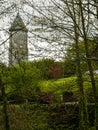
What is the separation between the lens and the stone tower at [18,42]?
9.34 metres

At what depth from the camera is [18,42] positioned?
10.1m

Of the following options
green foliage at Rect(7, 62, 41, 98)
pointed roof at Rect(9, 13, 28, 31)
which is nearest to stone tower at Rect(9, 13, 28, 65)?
pointed roof at Rect(9, 13, 28, 31)

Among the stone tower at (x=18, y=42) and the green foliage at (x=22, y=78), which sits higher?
the stone tower at (x=18, y=42)

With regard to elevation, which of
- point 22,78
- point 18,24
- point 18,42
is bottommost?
point 22,78

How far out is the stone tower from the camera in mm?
9336

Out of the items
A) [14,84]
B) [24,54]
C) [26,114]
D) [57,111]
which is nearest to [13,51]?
[24,54]

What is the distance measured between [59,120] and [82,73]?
515 cm

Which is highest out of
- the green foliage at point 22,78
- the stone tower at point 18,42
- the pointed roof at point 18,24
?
the pointed roof at point 18,24

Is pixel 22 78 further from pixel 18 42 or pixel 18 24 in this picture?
pixel 18 24

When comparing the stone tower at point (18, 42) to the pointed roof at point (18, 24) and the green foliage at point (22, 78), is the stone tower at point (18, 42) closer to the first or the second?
the pointed roof at point (18, 24)

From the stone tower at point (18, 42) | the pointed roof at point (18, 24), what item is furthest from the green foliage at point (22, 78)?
the pointed roof at point (18, 24)

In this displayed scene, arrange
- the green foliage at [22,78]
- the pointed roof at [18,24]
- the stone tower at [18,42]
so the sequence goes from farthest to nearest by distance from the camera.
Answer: the green foliage at [22,78] → the pointed roof at [18,24] → the stone tower at [18,42]

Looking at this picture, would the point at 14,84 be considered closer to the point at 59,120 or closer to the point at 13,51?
the point at 13,51

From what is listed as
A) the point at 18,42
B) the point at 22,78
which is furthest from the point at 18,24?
the point at 22,78
